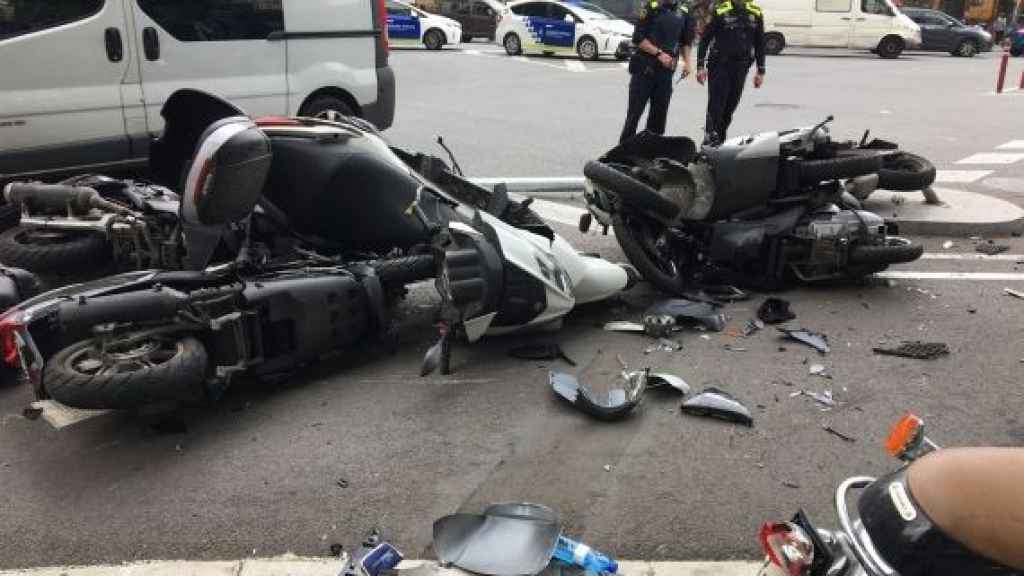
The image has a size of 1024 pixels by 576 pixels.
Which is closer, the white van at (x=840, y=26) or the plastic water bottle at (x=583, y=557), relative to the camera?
the plastic water bottle at (x=583, y=557)

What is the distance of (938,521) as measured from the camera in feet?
5.96

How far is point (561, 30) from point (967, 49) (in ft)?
50.7

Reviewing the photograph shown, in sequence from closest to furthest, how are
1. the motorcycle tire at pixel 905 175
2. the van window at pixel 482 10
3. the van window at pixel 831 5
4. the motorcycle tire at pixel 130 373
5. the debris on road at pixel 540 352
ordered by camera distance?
the motorcycle tire at pixel 130 373 < the debris on road at pixel 540 352 < the motorcycle tire at pixel 905 175 < the van window at pixel 831 5 < the van window at pixel 482 10

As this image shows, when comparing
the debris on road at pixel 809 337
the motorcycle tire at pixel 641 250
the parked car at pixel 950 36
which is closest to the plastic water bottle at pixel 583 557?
the debris on road at pixel 809 337

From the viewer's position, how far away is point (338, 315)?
13.6ft

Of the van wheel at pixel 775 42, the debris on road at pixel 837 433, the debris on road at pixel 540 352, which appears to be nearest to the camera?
the debris on road at pixel 837 433

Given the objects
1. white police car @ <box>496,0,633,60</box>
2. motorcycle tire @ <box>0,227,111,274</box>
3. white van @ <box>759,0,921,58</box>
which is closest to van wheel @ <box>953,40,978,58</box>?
white van @ <box>759,0,921,58</box>

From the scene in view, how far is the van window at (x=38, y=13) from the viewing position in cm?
636

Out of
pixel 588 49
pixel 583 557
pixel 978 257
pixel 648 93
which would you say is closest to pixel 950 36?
pixel 588 49

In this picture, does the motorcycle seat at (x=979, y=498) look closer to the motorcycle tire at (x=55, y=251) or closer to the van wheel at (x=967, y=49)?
the motorcycle tire at (x=55, y=251)

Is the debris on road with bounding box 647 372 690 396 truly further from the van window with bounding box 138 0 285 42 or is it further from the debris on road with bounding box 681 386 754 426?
the van window with bounding box 138 0 285 42

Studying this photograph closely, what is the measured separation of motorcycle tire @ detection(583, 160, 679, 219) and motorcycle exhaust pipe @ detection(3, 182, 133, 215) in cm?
286

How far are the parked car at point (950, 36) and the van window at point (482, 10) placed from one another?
15.0 meters

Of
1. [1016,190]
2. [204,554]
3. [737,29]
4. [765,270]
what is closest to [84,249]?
[204,554]
